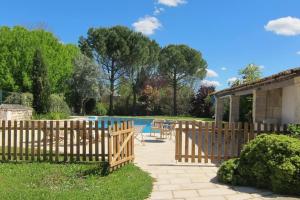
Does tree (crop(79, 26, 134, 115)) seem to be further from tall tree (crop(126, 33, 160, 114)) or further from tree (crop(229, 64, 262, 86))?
tree (crop(229, 64, 262, 86))

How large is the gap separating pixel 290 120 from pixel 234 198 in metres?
4.39

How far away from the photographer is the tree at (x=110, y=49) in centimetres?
4367

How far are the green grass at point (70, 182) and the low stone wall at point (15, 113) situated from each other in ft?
39.4

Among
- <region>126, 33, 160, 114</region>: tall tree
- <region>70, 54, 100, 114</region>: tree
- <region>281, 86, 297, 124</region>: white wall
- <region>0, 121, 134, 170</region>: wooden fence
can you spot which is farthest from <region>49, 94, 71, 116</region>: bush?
<region>281, 86, 297, 124</region>: white wall

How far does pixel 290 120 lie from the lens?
393 inches

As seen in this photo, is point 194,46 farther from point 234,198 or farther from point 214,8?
point 234,198

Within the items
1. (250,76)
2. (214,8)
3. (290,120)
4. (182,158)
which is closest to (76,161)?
(182,158)

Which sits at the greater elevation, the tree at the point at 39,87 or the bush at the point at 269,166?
the tree at the point at 39,87

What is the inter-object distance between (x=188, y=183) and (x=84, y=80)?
3039 centimetres

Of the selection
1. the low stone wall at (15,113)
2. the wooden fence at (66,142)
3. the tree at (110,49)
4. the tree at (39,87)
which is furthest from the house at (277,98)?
the tree at (110,49)

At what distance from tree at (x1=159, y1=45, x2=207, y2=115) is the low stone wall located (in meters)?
24.9

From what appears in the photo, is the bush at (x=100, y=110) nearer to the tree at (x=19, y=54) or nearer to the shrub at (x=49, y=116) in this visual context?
the tree at (x=19, y=54)

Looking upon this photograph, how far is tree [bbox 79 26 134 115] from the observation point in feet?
143

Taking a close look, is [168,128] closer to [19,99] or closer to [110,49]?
[19,99]
